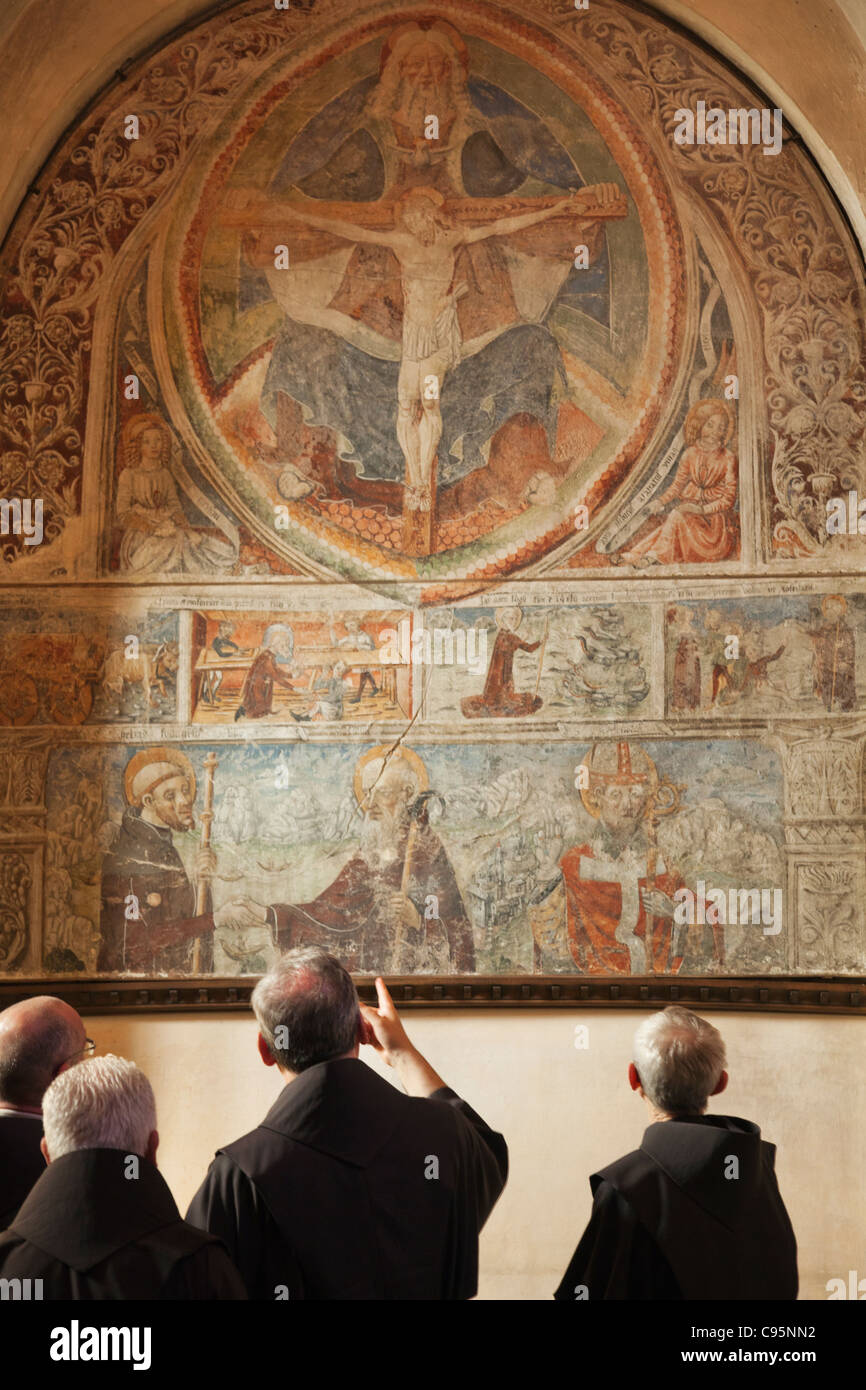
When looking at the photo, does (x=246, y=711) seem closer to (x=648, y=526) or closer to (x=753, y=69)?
(x=648, y=526)

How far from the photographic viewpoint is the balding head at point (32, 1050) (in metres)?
4.05

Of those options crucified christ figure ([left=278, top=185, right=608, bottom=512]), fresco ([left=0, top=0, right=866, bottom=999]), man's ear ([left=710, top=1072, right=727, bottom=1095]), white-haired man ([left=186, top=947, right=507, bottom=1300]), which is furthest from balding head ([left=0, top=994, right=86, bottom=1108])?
crucified christ figure ([left=278, top=185, right=608, bottom=512])

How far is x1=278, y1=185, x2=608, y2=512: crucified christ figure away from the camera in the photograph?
9.29 m

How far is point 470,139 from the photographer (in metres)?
9.36

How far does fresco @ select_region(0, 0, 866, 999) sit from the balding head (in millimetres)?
4587

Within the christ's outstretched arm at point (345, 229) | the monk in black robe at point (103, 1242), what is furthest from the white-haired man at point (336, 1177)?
the christ's outstretched arm at point (345, 229)

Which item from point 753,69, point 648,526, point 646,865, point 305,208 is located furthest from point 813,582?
point 305,208

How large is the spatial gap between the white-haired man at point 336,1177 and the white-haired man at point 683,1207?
397 mm

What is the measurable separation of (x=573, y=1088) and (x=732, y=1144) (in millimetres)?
4152

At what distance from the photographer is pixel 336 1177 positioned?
13.3ft

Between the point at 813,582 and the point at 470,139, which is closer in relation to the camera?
the point at 813,582

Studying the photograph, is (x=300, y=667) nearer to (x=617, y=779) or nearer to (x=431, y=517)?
(x=431, y=517)

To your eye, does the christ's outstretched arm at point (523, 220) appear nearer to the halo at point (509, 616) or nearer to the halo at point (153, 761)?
the halo at point (509, 616)

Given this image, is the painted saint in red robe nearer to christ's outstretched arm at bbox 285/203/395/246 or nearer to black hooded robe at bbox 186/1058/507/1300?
christ's outstretched arm at bbox 285/203/395/246
